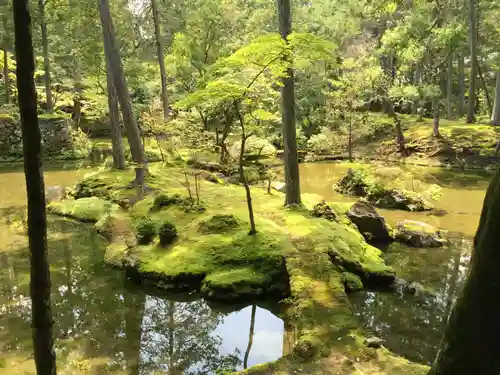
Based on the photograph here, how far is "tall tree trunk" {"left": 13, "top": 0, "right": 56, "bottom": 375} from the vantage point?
3.09m

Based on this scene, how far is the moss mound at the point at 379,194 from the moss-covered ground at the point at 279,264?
3.22 meters

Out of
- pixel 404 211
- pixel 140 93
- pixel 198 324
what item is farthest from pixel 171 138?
pixel 140 93

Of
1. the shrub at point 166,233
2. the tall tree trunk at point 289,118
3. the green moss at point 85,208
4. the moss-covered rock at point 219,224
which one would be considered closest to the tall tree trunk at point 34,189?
the shrub at point 166,233

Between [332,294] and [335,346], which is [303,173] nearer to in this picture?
[332,294]

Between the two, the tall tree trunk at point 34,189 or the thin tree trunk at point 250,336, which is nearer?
the tall tree trunk at point 34,189

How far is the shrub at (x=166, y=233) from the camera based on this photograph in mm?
8734

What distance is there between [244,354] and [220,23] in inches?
766

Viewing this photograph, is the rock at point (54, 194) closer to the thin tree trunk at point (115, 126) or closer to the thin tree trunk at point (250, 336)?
the thin tree trunk at point (115, 126)

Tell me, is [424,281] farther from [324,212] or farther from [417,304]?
[324,212]

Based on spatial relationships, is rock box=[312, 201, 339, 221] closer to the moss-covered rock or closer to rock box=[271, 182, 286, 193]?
the moss-covered rock

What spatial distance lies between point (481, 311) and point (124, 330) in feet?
17.0

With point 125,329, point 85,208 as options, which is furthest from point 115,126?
point 125,329

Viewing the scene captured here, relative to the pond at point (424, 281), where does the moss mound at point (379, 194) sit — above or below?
above

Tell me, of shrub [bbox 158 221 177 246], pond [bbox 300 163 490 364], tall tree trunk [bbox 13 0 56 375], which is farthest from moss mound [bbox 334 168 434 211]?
tall tree trunk [bbox 13 0 56 375]
